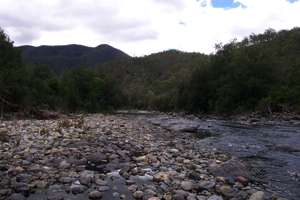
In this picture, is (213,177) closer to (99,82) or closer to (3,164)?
(3,164)

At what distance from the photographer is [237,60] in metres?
53.2

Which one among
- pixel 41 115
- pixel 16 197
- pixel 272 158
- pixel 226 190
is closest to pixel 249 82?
pixel 41 115

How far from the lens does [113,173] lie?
10094mm

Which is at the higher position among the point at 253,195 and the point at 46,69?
the point at 46,69

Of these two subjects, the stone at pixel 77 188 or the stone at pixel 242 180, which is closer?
the stone at pixel 77 188

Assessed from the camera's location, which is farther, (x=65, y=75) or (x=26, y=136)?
(x=65, y=75)

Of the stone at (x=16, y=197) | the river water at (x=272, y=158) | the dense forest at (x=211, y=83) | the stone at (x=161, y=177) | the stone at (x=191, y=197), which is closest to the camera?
the stone at (x=16, y=197)

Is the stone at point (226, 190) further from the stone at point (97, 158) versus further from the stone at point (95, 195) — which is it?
the stone at point (97, 158)

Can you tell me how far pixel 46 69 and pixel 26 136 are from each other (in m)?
58.2

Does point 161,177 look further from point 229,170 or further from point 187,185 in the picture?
point 229,170

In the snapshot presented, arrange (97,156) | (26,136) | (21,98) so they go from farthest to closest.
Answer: (21,98) < (26,136) < (97,156)

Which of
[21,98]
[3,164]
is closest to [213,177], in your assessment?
[3,164]

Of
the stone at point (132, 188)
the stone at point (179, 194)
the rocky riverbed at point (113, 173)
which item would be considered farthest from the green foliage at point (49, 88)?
the stone at point (179, 194)

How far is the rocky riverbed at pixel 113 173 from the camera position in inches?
334
